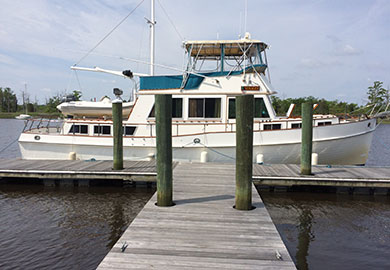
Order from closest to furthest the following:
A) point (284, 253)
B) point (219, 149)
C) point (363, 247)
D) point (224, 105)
Answer: 1. point (284, 253)
2. point (363, 247)
3. point (219, 149)
4. point (224, 105)

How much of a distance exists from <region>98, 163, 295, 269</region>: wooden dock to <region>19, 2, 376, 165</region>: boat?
499 centimetres

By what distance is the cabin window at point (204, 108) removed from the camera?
12.3 m

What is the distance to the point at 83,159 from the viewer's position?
12422mm

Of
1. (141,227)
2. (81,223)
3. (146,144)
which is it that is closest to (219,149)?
(146,144)

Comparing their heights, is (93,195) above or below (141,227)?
below

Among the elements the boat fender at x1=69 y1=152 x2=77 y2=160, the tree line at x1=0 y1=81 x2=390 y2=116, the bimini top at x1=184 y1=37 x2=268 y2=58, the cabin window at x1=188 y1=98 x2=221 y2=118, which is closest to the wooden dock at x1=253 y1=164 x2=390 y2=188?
the cabin window at x1=188 y1=98 x2=221 y2=118

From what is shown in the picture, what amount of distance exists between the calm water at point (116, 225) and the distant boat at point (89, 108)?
447 cm

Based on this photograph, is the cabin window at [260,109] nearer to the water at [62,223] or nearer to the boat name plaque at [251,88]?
the boat name plaque at [251,88]

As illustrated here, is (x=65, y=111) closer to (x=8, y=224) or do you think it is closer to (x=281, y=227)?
(x=8, y=224)

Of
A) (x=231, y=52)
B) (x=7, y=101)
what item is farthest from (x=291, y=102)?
(x=7, y=101)

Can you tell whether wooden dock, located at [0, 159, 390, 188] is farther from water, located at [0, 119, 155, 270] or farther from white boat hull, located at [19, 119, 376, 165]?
white boat hull, located at [19, 119, 376, 165]

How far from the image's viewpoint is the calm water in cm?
580

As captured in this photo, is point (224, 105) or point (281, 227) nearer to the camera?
point (281, 227)

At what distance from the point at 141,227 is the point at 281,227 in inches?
155
